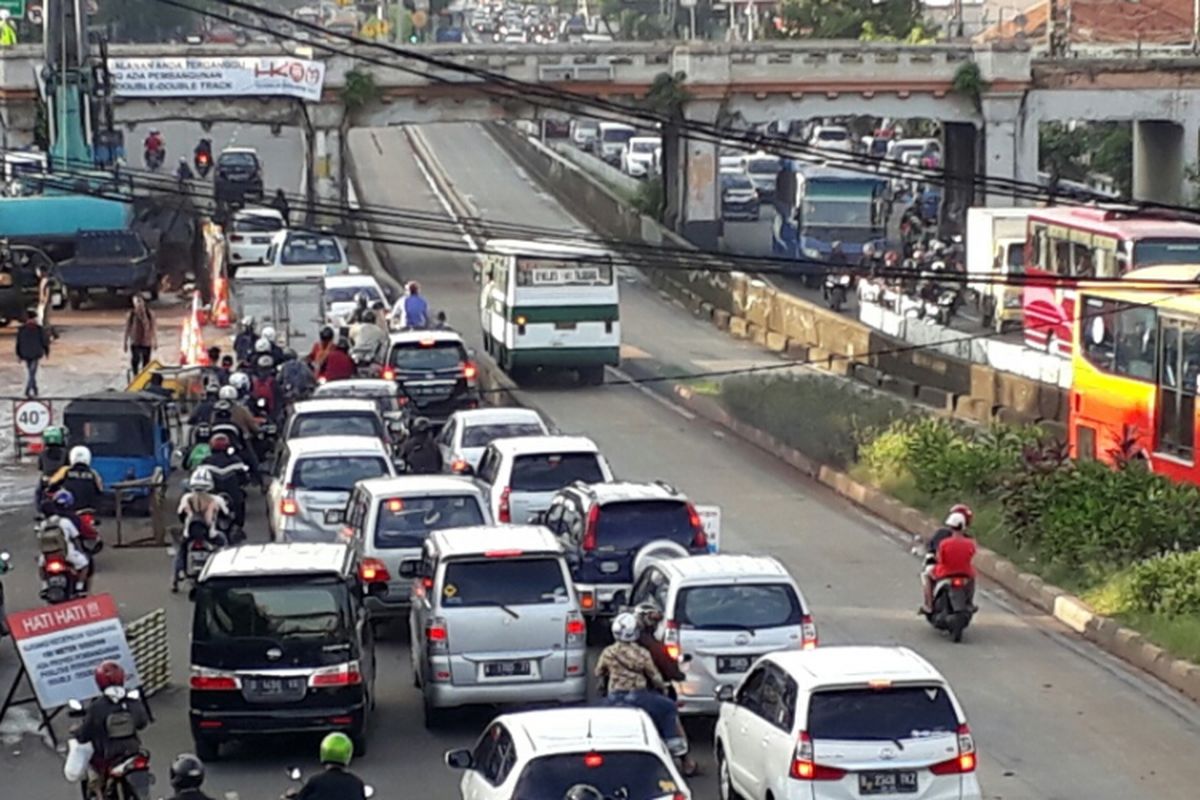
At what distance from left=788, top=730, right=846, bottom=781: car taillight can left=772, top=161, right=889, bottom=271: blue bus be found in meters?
48.1

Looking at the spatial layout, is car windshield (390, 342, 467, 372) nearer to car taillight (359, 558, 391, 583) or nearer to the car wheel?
car taillight (359, 558, 391, 583)

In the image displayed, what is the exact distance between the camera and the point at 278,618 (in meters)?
18.9

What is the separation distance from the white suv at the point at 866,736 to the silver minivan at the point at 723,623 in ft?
10.1

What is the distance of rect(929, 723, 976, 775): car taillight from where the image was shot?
15.6 metres

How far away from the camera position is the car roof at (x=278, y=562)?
1902 centimetres

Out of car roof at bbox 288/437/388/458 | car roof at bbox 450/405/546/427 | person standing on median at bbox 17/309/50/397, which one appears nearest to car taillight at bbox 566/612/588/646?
car roof at bbox 288/437/388/458

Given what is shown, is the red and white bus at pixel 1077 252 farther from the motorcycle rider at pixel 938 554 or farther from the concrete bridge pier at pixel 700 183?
the concrete bridge pier at pixel 700 183

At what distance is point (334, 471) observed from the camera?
27.3m

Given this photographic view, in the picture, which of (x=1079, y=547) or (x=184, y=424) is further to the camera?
(x=184, y=424)

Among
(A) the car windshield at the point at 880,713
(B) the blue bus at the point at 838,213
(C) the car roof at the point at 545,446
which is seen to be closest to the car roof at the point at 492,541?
(A) the car windshield at the point at 880,713

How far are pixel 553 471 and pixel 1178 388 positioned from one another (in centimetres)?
842

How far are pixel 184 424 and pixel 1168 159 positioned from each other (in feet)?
156

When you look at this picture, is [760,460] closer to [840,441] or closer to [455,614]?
[840,441]

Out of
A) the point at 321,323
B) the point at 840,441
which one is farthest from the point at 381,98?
the point at 840,441
